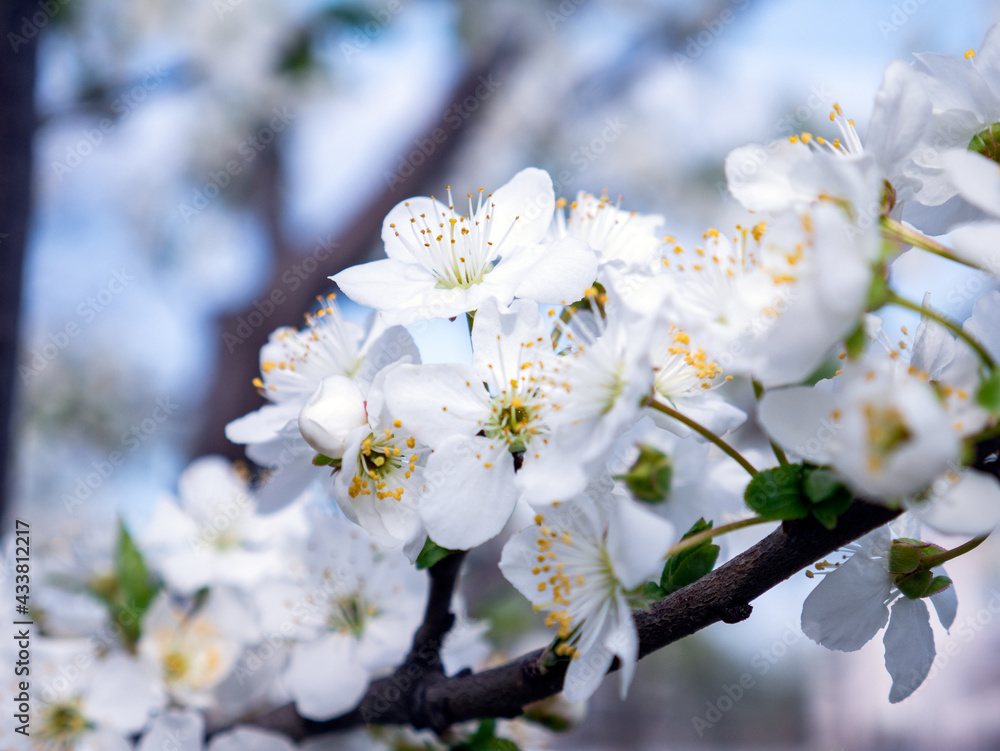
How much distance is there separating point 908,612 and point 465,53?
3.07m

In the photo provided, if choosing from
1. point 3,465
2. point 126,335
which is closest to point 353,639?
point 3,465

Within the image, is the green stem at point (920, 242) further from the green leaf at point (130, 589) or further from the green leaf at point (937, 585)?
the green leaf at point (130, 589)

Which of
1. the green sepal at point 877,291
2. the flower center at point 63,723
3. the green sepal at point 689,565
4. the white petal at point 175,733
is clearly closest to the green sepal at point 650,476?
the green sepal at point 689,565

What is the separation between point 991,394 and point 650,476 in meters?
0.46

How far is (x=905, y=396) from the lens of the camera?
396 millimetres

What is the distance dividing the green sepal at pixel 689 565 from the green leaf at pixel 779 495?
0.32ft

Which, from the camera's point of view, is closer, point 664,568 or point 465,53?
point 664,568

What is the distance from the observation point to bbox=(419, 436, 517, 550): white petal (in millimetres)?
573

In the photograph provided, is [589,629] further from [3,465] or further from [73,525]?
[3,465]

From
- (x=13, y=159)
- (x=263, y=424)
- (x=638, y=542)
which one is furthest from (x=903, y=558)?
(x=13, y=159)

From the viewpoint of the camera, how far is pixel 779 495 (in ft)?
1.68

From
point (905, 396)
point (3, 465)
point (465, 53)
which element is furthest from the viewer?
point (465, 53)

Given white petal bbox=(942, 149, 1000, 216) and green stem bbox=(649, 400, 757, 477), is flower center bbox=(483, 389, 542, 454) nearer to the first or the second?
green stem bbox=(649, 400, 757, 477)

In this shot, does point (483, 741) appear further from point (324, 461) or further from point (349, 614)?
point (324, 461)
